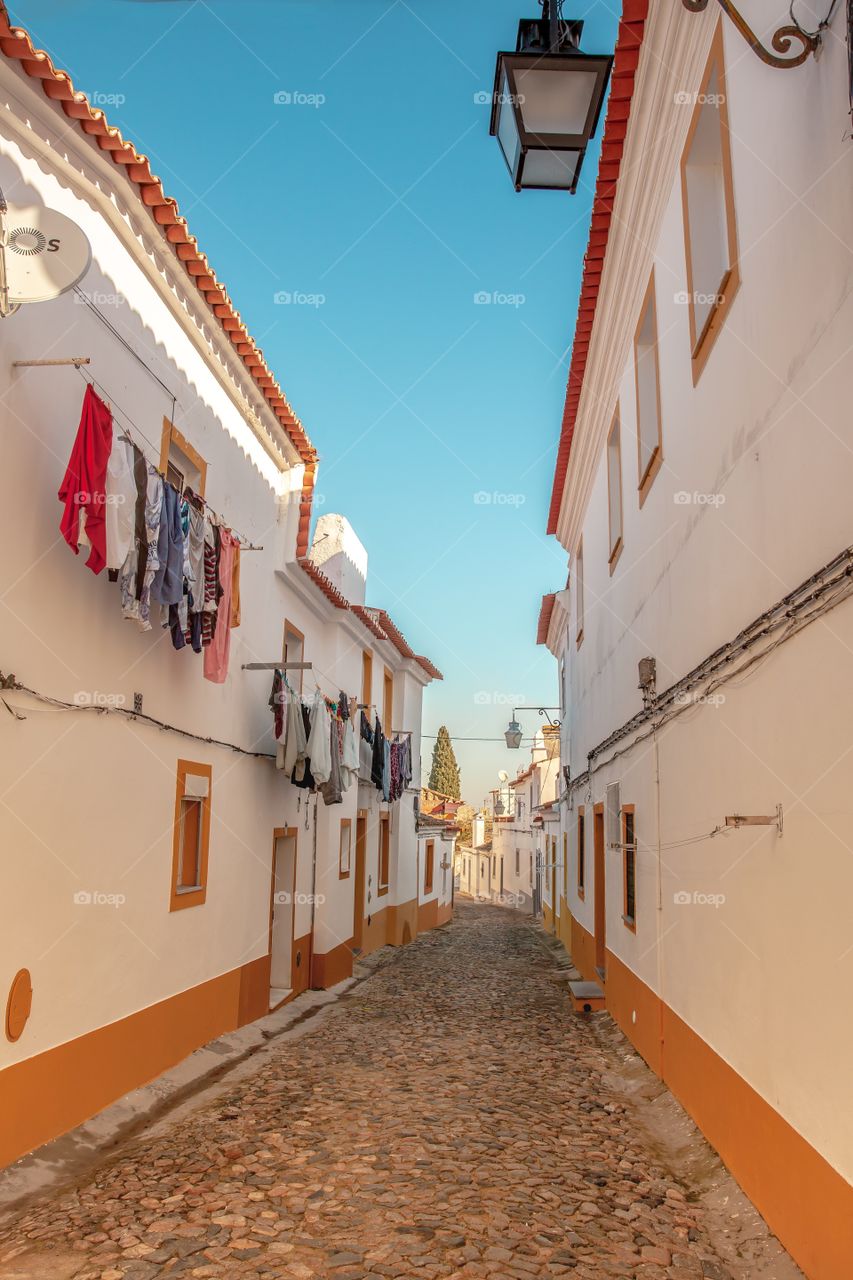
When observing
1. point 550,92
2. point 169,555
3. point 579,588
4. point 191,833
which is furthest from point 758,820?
point 579,588

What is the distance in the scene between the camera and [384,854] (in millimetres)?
19625

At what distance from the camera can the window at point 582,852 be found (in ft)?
47.6

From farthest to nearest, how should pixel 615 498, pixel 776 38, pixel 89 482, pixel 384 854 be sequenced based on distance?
pixel 384 854, pixel 615 498, pixel 89 482, pixel 776 38

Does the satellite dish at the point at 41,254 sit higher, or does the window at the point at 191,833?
the satellite dish at the point at 41,254

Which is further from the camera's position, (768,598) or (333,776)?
(333,776)

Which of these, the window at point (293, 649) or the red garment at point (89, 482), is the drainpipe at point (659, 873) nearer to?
the red garment at point (89, 482)

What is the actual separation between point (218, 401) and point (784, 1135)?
8073 mm

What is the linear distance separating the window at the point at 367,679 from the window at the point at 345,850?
91.7 inches

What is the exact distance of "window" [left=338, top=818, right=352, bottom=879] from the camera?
14516 mm

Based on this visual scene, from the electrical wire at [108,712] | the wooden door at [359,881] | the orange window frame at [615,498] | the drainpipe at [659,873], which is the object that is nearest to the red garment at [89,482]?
the electrical wire at [108,712]

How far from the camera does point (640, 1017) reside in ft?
26.8

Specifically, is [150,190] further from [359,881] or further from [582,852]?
[359,881]

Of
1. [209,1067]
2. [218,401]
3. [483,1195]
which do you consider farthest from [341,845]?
[483,1195]

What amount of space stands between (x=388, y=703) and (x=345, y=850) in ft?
18.4
